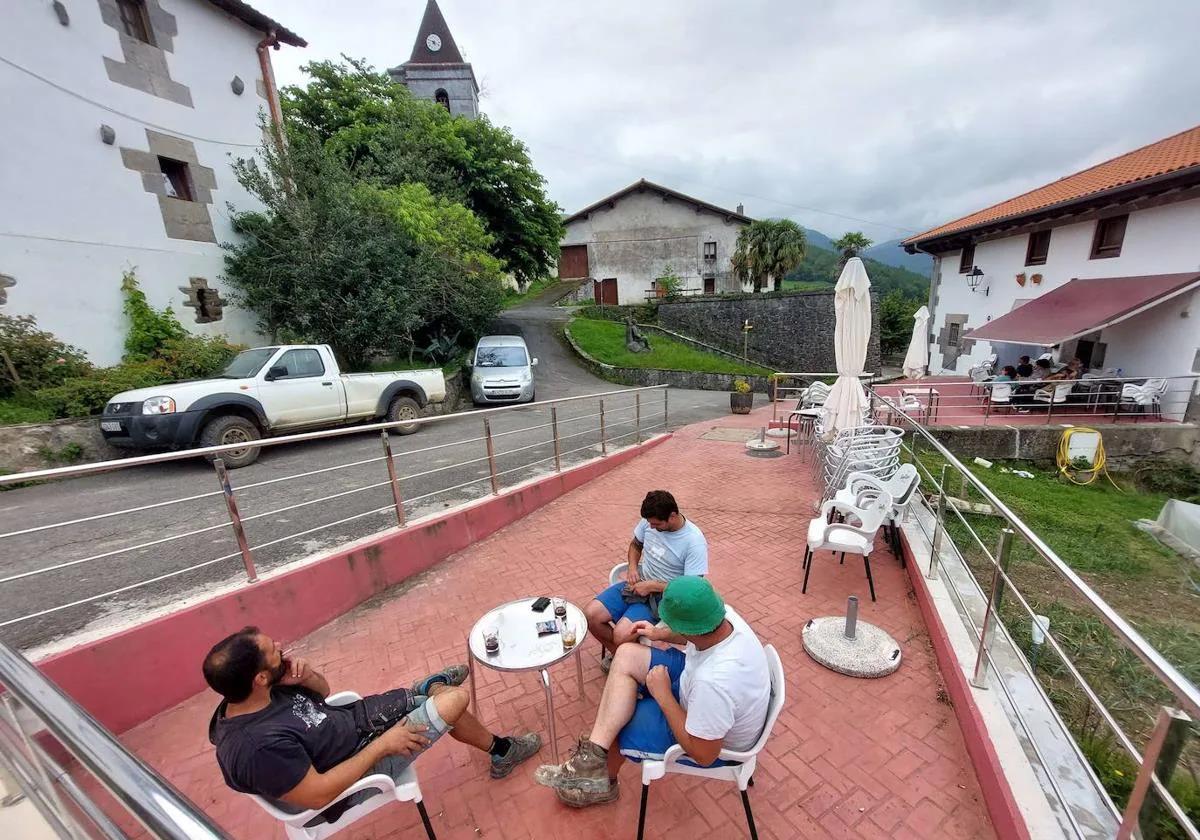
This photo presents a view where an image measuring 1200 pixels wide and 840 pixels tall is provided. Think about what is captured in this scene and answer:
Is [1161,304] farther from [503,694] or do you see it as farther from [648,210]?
[648,210]

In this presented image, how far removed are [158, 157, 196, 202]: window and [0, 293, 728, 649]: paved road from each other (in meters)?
5.73

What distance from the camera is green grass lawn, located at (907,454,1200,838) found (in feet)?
9.12

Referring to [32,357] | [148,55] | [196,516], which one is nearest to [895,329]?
[148,55]

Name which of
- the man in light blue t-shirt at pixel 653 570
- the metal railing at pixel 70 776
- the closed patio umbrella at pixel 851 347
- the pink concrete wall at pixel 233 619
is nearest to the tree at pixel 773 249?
the closed patio umbrella at pixel 851 347

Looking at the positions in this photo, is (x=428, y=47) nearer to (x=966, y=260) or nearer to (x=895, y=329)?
(x=966, y=260)

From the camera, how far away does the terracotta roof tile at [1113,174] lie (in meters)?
9.10

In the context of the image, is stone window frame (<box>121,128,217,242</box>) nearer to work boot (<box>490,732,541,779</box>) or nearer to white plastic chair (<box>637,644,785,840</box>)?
work boot (<box>490,732,541,779</box>)

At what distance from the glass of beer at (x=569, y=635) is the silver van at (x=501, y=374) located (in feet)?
29.8

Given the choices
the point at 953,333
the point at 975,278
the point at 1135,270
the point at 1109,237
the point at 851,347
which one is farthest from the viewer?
the point at 953,333

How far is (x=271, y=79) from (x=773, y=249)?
22.0 meters

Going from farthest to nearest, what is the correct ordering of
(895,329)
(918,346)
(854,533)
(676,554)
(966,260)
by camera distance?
1. (895,329)
2. (966,260)
3. (918,346)
4. (854,533)
5. (676,554)

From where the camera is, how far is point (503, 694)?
291 cm

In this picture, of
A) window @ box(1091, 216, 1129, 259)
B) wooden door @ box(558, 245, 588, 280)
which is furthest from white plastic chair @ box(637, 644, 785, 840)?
wooden door @ box(558, 245, 588, 280)

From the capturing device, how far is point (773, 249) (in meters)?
25.0
